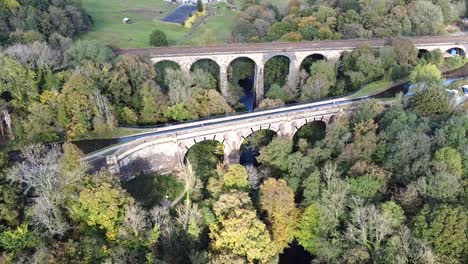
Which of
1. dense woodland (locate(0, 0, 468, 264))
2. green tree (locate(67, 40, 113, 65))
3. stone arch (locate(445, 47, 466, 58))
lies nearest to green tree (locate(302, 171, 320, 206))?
dense woodland (locate(0, 0, 468, 264))

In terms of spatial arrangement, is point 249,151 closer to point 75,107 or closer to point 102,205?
point 75,107

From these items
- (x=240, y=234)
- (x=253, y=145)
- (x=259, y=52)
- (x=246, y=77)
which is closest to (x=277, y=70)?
(x=259, y=52)

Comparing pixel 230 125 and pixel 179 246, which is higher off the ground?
pixel 230 125

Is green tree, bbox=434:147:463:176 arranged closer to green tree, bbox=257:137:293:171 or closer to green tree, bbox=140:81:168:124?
green tree, bbox=257:137:293:171

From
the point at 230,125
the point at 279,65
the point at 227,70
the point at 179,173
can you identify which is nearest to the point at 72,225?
the point at 179,173

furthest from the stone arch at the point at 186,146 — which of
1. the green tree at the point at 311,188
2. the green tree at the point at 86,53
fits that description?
the green tree at the point at 86,53

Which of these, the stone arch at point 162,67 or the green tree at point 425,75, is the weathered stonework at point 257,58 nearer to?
the stone arch at point 162,67

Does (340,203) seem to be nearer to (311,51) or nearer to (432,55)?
(311,51)
